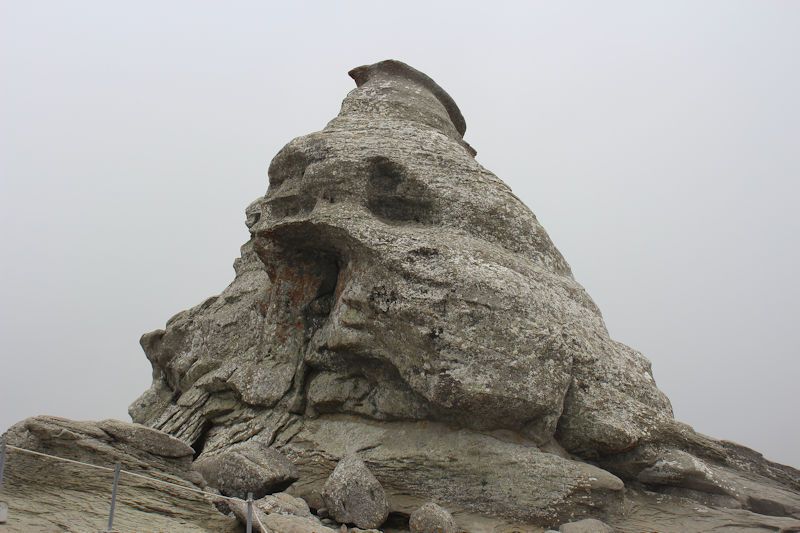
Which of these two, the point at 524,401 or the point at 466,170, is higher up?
the point at 466,170

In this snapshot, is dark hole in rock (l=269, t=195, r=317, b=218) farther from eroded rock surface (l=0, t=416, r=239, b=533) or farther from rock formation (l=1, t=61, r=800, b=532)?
eroded rock surface (l=0, t=416, r=239, b=533)

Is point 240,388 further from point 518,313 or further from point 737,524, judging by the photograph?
point 737,524

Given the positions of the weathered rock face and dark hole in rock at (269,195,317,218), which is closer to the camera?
the weathered rock face

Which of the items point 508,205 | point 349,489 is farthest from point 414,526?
point 508,205

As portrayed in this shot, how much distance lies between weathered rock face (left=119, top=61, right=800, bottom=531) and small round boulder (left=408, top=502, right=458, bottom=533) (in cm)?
85

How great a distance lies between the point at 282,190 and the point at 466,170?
16.2 feet

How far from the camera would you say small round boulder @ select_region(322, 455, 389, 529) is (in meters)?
11.7

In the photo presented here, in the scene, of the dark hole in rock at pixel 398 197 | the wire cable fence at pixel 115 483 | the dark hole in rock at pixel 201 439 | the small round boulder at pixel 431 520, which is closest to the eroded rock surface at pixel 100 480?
the wire cable fence at pixel 115 483

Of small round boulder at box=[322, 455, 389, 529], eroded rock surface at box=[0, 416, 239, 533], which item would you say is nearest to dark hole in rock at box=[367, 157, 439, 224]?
small round boulder at box=[322, 455, 389, 529]

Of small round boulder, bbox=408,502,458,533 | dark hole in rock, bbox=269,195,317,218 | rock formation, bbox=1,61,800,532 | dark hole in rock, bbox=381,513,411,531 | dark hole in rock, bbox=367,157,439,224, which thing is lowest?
dark hole in rock, bbox=381,513,411,531

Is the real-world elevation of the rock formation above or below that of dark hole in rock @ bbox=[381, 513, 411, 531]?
above

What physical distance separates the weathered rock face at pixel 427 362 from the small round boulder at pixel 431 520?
851 mm

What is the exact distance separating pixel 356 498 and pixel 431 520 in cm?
145

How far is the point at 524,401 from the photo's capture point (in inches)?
510
